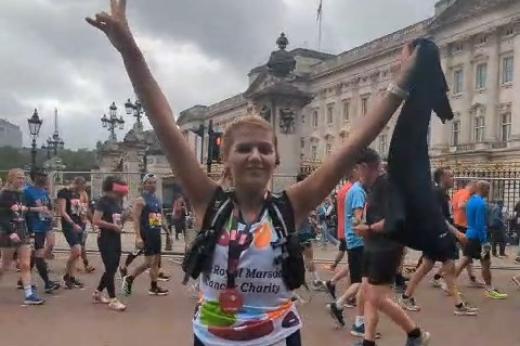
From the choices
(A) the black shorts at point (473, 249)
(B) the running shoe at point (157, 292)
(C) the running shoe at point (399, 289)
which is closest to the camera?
(B) the running shoe at point (157, 292)

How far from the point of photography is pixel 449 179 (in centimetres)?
862

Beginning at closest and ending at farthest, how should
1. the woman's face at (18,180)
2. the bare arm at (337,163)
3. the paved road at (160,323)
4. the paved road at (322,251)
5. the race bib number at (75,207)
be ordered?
the bare arm at (337,163) → the paved road at (160,323) → the woman's face at (18,180) → the race bib number at (75,207) → the paved road at (322,251)

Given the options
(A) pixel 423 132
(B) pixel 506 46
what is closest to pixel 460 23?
(B) pixel 506 46

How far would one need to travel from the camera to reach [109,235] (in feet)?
25.2

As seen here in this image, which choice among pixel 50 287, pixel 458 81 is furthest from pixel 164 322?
pixel 458 81

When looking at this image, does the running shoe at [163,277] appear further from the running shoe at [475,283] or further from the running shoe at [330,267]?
the running shoe at [475,283]

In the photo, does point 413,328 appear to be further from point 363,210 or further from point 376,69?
point 376,69

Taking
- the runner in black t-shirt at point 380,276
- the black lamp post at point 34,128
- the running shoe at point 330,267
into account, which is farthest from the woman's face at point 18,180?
the black lamp post at point 34,128

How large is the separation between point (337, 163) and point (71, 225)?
7.77 metres

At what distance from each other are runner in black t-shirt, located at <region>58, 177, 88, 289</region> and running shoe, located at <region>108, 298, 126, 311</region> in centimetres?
170

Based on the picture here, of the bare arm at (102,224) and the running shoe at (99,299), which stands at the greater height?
the bare arm at (102,224)

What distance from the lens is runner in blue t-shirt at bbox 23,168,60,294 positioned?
28.0 ft

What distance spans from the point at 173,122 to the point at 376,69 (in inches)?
2269

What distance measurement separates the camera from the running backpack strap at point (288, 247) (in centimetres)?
207
